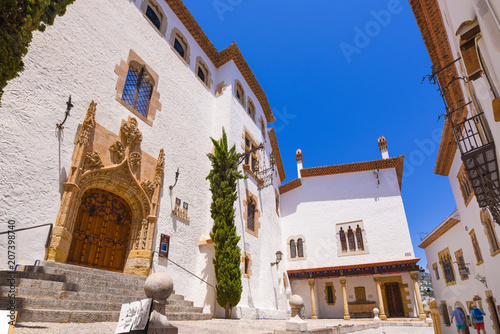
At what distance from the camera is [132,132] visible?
9508 millimetres

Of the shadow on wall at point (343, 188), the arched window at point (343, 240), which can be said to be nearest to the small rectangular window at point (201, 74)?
the shadow on wall at point (343, 188)

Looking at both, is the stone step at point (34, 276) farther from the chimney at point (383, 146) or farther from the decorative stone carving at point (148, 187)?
the chimney at point (383, 146)

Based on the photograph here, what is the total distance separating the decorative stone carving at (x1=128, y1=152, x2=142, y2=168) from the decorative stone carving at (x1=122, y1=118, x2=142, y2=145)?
0.42m

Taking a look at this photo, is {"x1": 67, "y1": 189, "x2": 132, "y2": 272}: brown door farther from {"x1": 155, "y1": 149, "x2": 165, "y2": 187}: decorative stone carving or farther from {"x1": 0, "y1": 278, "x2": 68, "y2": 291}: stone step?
{"x1": 0, "y1": 278, "x2": 68, "y2": 291}: stone step

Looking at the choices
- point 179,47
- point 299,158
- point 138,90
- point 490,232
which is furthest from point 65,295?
point 299,158

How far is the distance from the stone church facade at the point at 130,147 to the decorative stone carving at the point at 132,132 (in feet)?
0.12

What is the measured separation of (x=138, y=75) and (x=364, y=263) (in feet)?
57.4

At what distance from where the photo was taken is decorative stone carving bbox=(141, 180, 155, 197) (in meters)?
9.46

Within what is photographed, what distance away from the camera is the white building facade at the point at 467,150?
20.2 feet

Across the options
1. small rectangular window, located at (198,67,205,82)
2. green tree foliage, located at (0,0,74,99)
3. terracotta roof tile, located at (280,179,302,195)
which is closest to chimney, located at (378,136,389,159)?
terracotta roof tile, located at (280,179,302,195)

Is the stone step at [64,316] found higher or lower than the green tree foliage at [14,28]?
lower

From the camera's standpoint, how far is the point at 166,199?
1022 centimetres

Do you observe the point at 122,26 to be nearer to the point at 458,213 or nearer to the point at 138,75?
the point at 138,75

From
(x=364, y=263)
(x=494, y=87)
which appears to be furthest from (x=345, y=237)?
(x=494, y=87)
